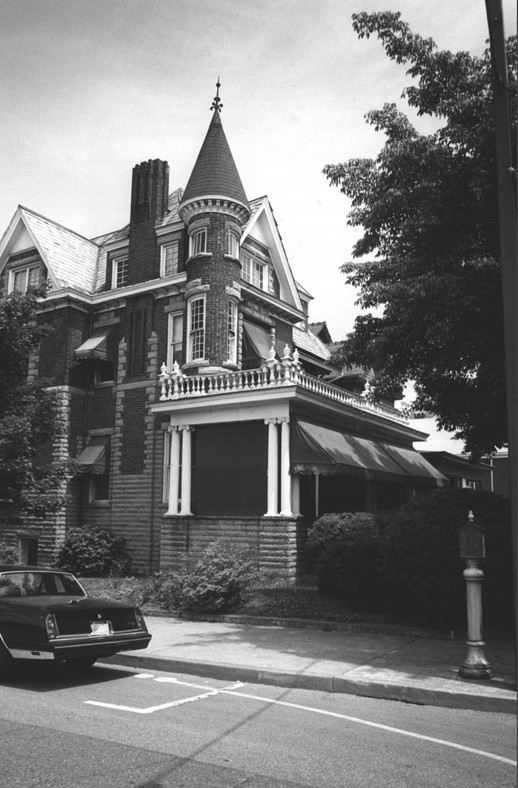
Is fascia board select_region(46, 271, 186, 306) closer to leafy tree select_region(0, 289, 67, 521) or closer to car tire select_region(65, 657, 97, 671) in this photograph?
leafy tree select_region(0, 289, 67, 521)

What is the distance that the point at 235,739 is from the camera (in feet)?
21.1

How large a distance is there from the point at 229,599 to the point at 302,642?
368 centimetres

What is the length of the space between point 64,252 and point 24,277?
1905mm

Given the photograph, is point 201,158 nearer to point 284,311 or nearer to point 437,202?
point 284,311

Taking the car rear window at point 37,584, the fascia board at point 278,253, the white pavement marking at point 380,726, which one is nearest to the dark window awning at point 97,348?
the fascia board at point 278,253

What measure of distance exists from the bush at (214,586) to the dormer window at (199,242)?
38.7ft

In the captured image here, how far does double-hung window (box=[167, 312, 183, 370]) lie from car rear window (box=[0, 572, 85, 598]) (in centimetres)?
1454

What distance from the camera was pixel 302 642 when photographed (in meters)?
11.9

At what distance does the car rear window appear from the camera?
31.7 feet

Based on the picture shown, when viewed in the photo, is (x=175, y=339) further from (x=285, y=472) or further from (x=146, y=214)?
(x=285, y=472)

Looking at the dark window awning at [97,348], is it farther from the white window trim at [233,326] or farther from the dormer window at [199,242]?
the white window trim at [233,326]

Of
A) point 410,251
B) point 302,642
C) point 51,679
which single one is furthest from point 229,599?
point 410,251

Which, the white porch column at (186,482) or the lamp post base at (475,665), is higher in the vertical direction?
the white porch column at (186,482)

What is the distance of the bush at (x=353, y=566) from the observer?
46.4ft
